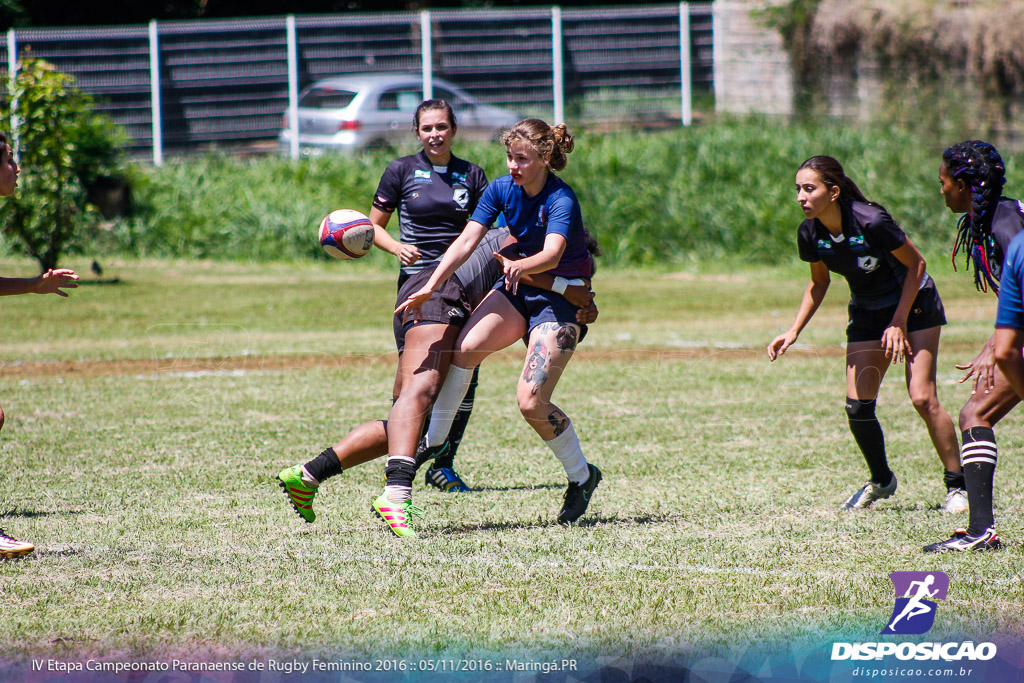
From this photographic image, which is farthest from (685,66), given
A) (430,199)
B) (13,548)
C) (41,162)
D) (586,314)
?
(13,548)

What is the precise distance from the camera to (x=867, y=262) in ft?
20.0

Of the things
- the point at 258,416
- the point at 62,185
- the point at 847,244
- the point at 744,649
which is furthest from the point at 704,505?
the point at 62,185

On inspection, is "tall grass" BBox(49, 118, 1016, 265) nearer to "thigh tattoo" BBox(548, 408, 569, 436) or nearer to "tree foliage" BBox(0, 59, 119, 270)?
"tree foliage" BBox(0, 59, 119, 270)

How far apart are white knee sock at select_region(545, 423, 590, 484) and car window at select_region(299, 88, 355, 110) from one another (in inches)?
723

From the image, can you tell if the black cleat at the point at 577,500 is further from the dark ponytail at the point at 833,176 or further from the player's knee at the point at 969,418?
the dark ponytail at the point at 833,176

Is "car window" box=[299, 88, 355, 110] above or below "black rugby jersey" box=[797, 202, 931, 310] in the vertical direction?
above

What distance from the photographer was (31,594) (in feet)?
15.2

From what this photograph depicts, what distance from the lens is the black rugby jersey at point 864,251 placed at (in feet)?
19.5

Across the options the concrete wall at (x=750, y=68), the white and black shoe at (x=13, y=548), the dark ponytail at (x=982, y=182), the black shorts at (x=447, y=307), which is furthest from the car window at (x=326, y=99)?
the dark ponytail at (x=982, y=182)

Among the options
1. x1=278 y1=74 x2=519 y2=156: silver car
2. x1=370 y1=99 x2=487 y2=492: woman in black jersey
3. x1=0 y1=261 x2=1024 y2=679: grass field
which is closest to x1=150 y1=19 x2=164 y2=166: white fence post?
x1=278 y1=74 x2=519 y2=156: silver car

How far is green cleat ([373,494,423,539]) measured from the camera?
18.3 feet

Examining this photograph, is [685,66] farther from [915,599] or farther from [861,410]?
[915,599]

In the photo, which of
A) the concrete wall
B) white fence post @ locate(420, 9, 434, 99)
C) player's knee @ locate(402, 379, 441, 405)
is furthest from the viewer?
the concrete wall

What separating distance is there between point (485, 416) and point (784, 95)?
18.2 meters
